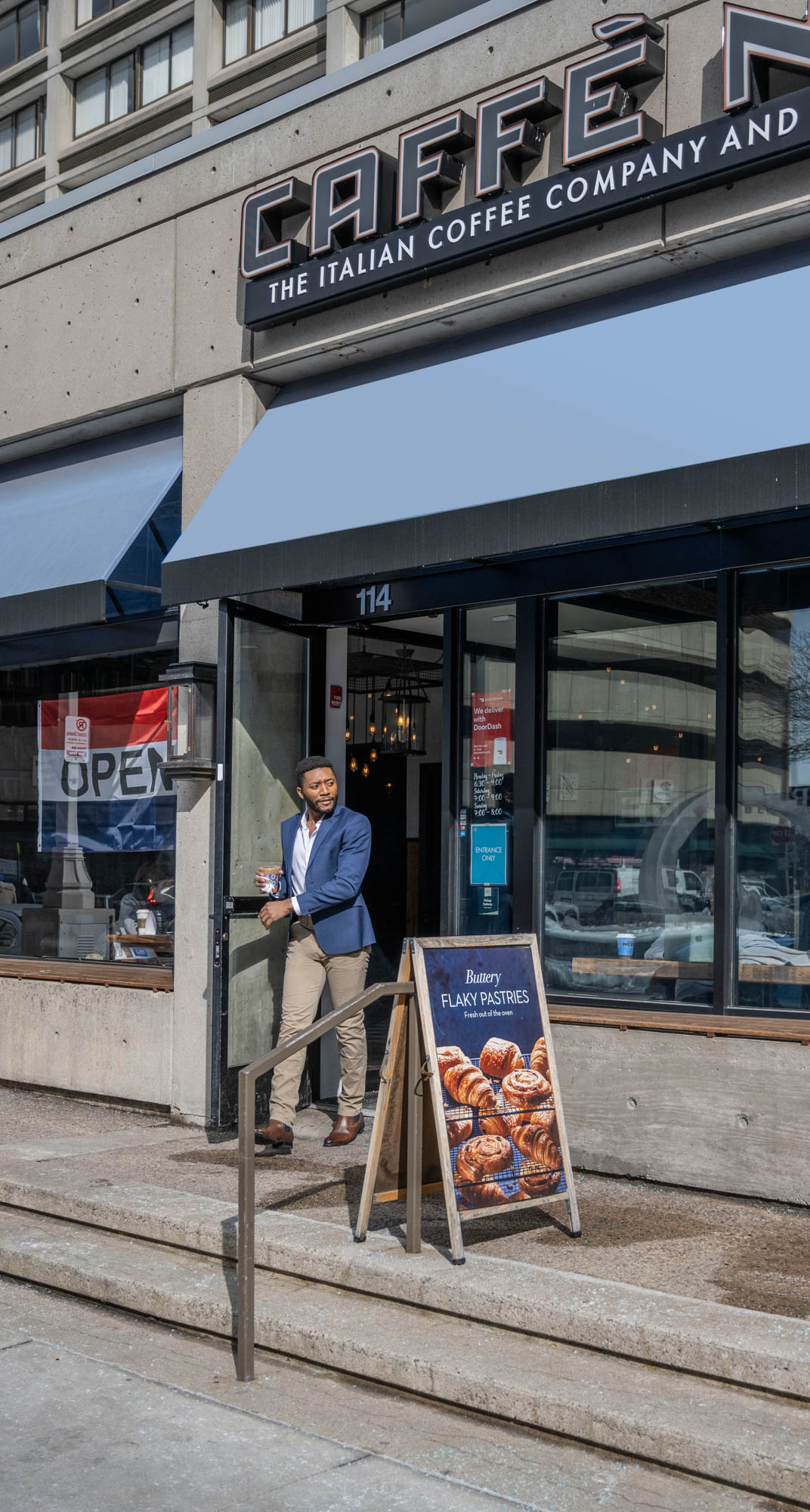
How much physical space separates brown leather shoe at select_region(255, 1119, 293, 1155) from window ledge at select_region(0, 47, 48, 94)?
8.91 m

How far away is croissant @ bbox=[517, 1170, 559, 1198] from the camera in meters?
5.70

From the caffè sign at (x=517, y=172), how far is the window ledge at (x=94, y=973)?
162 inches

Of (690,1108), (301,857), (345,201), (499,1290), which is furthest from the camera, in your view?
(345,201)

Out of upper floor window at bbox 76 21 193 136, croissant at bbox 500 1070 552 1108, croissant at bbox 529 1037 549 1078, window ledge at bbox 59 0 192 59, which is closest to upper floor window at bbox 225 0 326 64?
A: upper floor window at bbox 76 21 193 136

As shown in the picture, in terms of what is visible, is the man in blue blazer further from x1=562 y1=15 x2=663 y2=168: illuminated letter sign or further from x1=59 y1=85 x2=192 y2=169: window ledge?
x1=59 y1=85 x2=192 y2=169: window ledge

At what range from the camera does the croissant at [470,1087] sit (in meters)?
5.58

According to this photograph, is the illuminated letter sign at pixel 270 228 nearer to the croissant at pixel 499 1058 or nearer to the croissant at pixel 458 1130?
the croissant at pixel 499 1058

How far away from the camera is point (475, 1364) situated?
15.6 feet

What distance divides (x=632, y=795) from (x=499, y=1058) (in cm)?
231

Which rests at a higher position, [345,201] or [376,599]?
[345,201]

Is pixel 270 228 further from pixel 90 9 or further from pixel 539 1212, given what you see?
pixel 539 1212

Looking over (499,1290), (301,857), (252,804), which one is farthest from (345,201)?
(499,1290)

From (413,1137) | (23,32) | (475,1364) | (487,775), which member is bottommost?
(475,1364)

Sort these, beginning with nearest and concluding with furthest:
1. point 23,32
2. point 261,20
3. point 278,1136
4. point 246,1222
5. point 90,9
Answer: point 246,1222
point 278,1136
point 261,20
point 90,9
point 23,32
